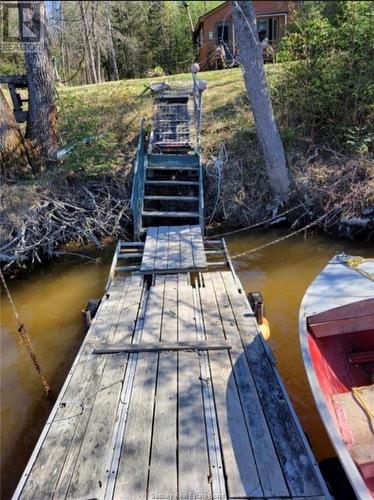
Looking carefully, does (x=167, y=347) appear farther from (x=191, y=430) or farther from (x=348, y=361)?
(x=348, y=361)

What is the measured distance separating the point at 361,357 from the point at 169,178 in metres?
6.53

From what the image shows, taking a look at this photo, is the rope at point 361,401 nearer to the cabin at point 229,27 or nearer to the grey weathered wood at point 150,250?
the grey weathered wood at point 150,250

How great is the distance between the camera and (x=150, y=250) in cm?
683

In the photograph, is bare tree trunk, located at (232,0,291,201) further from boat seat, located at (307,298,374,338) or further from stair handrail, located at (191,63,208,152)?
boat seat, located at (307,298,374,338)

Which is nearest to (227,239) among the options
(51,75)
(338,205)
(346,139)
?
(338,205)

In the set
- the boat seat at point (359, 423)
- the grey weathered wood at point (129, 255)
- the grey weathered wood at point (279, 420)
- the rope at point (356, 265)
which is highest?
the rope at point (356, 265)

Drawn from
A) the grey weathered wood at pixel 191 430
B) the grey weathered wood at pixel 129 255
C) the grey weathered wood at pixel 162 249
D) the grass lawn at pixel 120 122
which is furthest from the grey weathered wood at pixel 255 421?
the grass lawn at pixel 120 122

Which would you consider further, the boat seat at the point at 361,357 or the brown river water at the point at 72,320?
→ the brown river water at the point at 72,320

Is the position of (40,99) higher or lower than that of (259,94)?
higher

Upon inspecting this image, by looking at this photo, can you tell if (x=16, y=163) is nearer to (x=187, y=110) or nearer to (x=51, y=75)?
(x=51, y=75)

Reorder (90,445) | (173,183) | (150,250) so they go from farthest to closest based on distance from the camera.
→ (173,183) < (150,250) < (90,445)

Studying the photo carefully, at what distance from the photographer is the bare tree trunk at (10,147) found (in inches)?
340

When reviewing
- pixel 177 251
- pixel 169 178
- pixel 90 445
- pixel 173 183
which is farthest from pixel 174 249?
pixel 90 445

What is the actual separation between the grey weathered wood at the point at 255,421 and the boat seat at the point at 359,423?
1.94 ft
